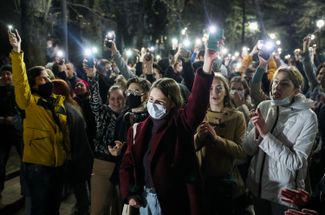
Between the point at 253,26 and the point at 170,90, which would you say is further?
the point at 253,26

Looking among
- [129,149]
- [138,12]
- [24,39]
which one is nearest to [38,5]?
[24,39]

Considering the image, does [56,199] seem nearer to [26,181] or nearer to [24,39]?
[26,181]

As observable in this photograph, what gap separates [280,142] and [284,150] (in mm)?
86

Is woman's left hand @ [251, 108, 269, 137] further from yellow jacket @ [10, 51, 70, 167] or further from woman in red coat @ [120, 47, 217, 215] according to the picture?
yellow jacket @ [10, 51, 70, 167]

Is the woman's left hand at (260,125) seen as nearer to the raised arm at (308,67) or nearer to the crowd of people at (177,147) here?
the crowd of people at (177,147)

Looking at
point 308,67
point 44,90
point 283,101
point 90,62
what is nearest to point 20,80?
point 44,90

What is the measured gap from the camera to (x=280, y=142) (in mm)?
3744

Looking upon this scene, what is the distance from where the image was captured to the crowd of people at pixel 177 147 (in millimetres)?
3336

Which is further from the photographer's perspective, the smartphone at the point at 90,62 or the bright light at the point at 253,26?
the bright light at the point at 253,26

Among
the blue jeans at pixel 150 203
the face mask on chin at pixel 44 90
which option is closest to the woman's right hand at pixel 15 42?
the face mask on chin at pixel 44 90

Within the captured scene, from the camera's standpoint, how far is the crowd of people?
10.9 feet

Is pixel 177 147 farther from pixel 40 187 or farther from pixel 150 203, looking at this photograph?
pixel 40 187

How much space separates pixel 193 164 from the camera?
3.38 meters

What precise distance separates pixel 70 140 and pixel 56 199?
0.79 metres
